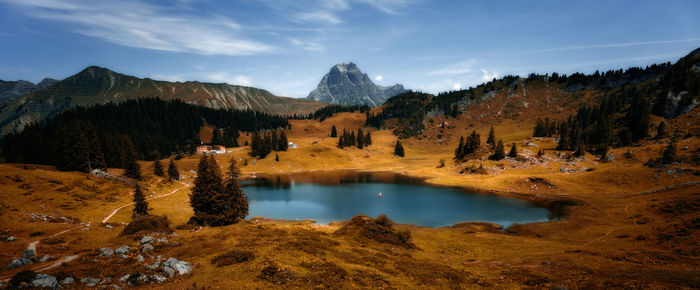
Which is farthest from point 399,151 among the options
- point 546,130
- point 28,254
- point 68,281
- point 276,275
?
point 68,281

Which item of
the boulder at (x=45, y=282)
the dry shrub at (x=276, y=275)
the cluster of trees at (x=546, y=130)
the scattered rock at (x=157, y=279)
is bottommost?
the dry shrub at (x=276, y=275)

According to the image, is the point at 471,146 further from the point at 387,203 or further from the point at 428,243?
the point at 428,243

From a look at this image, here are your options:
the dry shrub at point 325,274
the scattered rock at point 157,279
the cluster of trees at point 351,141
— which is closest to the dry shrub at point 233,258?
the scattered rock at point 157,279

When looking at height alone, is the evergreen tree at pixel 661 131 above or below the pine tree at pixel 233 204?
above

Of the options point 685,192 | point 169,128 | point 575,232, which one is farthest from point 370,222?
point 169,128

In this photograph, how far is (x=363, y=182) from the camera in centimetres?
9844

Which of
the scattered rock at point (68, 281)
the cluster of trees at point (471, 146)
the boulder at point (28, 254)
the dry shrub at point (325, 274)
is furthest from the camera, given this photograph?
the cluster of trees at point (471, 146)

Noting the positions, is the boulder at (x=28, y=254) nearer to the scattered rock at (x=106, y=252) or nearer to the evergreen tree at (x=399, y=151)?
the scattered rock at (x=106, y=252)

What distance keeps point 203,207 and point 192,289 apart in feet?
109

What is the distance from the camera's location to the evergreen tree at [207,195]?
42.2 meters

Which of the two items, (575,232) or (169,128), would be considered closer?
(575,232)

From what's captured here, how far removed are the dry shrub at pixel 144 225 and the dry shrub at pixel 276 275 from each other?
772 inches

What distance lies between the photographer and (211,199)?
43.0m

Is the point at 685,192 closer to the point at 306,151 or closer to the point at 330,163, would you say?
the point at 330,163
